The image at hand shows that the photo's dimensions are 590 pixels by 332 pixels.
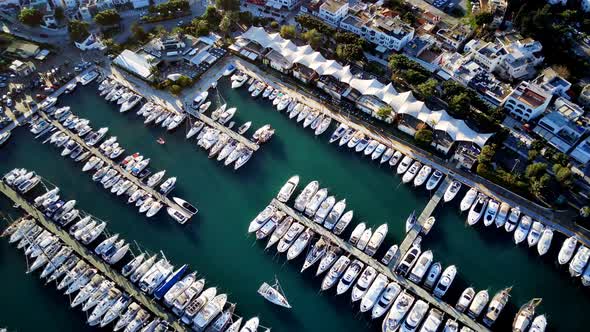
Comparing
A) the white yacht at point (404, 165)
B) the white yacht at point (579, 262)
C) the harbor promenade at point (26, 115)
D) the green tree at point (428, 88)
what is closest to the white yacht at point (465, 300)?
the white yacht at point (579, 262)

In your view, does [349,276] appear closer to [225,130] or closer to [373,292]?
[373,292]

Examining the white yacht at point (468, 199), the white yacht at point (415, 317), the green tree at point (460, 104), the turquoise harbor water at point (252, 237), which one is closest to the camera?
the white yacht at point (415, 317)

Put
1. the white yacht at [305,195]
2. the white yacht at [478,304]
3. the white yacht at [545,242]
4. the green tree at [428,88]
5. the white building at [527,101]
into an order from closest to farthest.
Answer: the white yacht at [478,304], the white yacht at [545,242], the white yacht at [305,195], the white building at [527,101], the green tree at [428,88]

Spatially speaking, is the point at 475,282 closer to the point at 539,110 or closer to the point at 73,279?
the point at 539,110

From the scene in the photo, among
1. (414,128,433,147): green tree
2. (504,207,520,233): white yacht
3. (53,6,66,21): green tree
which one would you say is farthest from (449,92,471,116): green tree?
(53,6,66,21): green tree

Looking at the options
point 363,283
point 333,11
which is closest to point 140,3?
point 333,11

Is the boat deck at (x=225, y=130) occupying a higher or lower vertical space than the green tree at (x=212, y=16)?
lower

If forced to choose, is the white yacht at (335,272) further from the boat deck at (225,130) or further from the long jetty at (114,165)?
the long jetty at (114,165)

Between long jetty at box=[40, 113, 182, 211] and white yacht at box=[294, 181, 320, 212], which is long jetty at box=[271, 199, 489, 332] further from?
long jetty at box=[40, 113, 182, 211]
